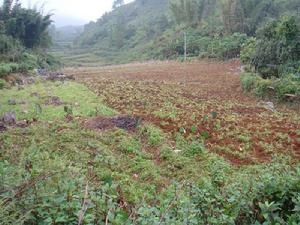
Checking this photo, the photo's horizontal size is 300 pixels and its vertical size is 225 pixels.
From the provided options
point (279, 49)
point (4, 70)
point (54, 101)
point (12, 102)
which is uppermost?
point (279, 49)

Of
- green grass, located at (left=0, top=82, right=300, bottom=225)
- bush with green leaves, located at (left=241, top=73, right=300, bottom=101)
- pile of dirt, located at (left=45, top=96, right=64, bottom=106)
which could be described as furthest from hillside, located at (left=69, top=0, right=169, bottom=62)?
green grass, located at (left=0, top=82, right=300, bottom=225)

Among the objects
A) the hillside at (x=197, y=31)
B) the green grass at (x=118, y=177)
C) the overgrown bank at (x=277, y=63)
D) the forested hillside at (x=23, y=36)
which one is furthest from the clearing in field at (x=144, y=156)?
the hillside at (x=197, y=31)

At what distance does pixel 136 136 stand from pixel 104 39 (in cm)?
4332

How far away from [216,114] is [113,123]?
8.00 ft

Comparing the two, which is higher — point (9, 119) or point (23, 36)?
point (23, 36)

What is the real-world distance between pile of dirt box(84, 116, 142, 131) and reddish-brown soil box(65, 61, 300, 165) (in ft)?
1.36

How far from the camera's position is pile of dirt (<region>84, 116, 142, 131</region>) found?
6551 millimetres

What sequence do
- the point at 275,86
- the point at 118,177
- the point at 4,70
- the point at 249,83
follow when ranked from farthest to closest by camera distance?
the point at 4,70 < the point at 249,83 < the point at 275,86 < the point at 118,177

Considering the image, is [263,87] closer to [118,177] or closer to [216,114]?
[216,114]

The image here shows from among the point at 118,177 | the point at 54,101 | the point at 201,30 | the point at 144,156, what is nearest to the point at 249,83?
the point at 54,101

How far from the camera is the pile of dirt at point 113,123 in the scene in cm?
655

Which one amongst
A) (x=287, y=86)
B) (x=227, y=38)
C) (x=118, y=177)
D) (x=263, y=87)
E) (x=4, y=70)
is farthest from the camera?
(x=227, y=38)

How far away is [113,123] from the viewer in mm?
6781

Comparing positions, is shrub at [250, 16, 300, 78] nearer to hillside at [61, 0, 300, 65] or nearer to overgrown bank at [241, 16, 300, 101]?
overgrown bank at [241, 16, 300, 101]
